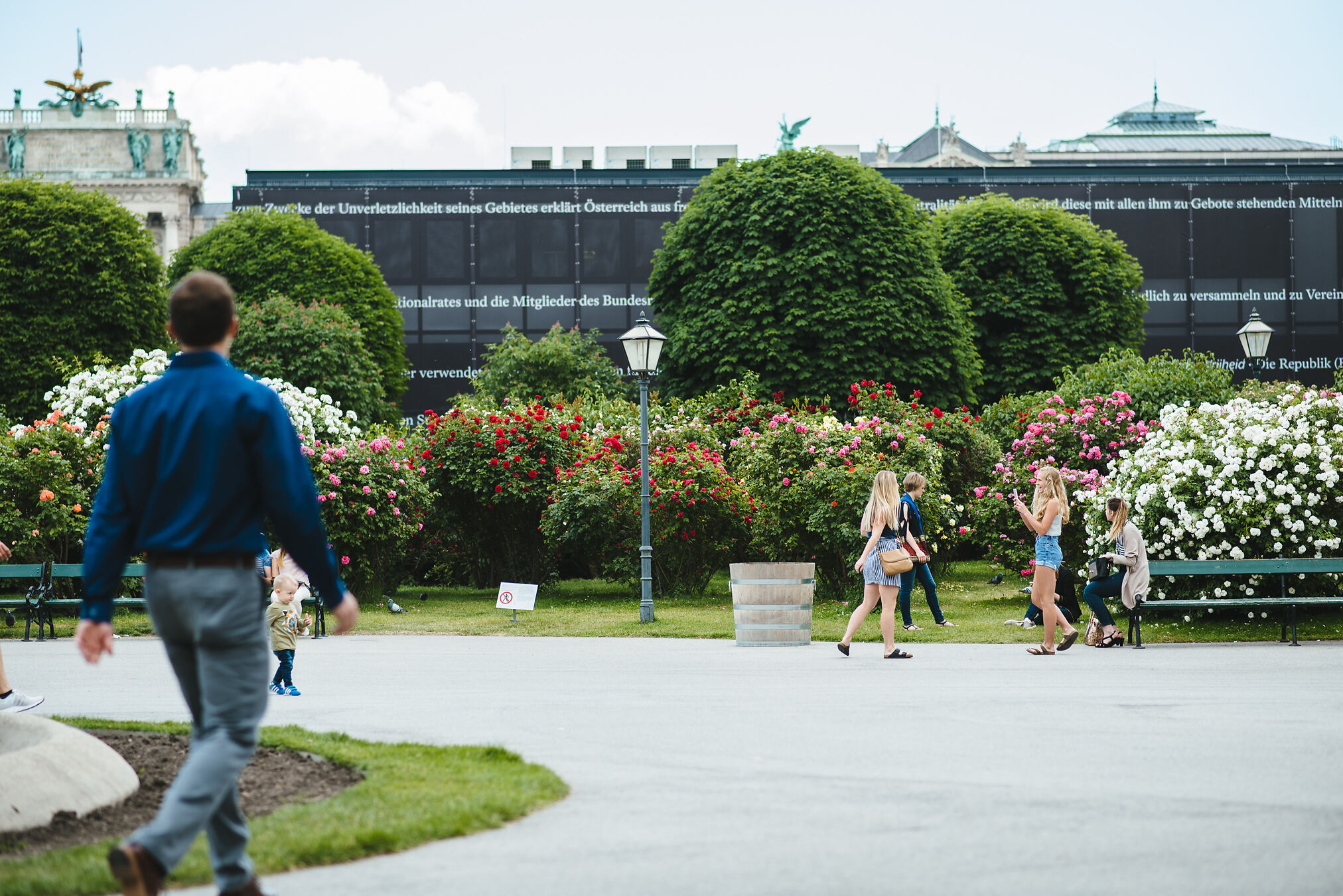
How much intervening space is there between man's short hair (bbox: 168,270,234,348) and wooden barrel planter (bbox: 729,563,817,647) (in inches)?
405

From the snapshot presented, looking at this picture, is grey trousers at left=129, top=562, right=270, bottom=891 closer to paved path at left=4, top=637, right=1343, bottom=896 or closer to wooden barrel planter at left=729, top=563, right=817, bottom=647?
paved path at left=4, top=637, right=1343, bottom=896

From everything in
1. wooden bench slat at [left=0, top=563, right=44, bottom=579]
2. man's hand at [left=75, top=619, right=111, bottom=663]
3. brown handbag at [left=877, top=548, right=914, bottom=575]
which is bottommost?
wooden bench slat at [left=0, top=563, right=44, bottom=579]

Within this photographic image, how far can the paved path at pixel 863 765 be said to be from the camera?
4.64 meters

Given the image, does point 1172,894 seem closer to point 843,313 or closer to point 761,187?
point 843,313

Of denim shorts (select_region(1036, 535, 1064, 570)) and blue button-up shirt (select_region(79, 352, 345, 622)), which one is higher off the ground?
blue button-up shirt (select_region(79, 352, 345, 622))

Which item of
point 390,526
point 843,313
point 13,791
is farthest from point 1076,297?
point 13,791

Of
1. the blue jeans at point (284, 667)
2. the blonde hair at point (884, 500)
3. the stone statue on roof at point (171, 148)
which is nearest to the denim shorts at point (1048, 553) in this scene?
the blonde hair at point (884, 500)

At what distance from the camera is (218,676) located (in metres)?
4.05

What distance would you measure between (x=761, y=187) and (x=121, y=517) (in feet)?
113

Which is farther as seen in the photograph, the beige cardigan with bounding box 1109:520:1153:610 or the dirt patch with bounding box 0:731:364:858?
the beige cardigan with bounding box 1109:520:1153:610

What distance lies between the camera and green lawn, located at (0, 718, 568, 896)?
4.59m

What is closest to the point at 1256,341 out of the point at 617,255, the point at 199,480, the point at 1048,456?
the point at 1048,456

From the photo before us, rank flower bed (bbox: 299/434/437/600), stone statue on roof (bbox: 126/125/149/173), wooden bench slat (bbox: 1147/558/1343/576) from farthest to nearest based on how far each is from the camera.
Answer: stone statue on roof (bbox: 126/125/149/173), flower bed (bbox: 299/434/437/600), wooden bench slat (bbox: 1147/558/1343/576)

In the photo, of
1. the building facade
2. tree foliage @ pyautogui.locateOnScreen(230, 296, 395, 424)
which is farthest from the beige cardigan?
the building facade
